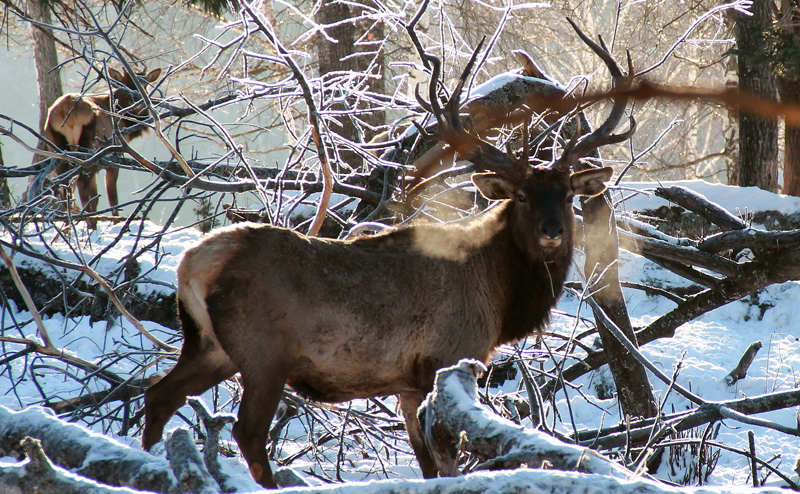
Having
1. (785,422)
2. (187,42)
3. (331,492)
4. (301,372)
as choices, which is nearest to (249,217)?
(301,372)

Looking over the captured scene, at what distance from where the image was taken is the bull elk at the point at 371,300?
369cm

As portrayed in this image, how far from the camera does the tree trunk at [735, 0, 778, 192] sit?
11.4 metres

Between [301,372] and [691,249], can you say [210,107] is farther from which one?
[691,249]

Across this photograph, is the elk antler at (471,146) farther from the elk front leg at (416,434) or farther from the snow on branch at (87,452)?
the snow on branch at (87,452)

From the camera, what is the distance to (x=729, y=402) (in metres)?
4.98

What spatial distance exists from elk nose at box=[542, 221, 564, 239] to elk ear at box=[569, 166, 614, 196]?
51cm

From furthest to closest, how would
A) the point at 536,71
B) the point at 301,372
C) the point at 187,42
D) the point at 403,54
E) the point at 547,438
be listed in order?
the point at 187,42
the point at 403,54
the point at 536,71
the point at 301,372
the point at 547,438

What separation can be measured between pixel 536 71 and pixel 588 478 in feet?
17.8

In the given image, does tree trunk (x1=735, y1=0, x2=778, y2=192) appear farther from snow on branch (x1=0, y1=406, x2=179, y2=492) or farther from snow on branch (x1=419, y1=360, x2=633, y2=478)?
snow on branch (x1=0, y1=406, x2=179, y2=492)

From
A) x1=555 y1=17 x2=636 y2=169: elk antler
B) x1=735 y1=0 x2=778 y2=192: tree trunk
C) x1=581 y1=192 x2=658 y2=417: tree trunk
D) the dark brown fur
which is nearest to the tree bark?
x1=735 y1=0 x2=778 y2=192: tree trunk

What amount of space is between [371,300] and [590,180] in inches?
77.1

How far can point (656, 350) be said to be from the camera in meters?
8.64

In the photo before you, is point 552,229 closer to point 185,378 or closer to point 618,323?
point 618,323

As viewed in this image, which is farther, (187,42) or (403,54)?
(187,42)
